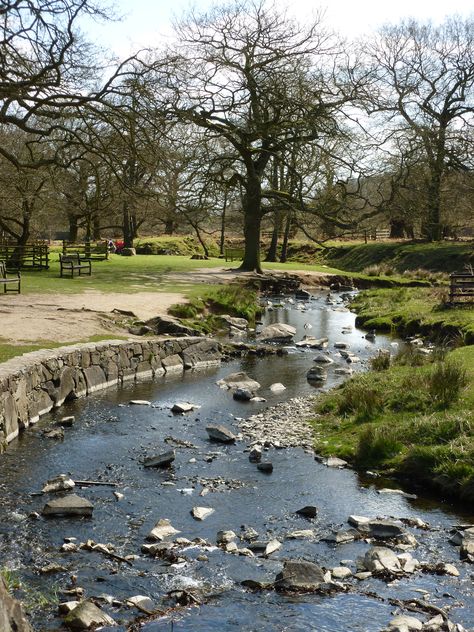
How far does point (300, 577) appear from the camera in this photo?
6.75m

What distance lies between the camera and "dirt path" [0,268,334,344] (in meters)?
16.1

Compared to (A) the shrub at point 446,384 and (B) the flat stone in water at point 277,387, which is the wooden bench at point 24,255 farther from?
(A) the shrub at point 446,384

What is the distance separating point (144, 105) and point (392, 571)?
16.6 m

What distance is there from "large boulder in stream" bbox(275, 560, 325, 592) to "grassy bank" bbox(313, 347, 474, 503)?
9.32 ft

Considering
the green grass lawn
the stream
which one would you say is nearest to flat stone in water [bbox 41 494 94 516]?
the stream

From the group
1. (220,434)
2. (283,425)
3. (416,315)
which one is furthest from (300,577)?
(416,315)

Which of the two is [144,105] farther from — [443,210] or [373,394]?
[443,210]

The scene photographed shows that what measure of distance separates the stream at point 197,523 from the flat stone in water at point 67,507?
0.37 feet

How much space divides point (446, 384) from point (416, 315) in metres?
11.5

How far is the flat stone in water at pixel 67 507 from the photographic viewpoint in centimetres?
821

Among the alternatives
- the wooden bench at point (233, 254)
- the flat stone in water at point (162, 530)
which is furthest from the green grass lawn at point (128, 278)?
the flat stone in water at point (162, 530)

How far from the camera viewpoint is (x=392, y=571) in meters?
6.93

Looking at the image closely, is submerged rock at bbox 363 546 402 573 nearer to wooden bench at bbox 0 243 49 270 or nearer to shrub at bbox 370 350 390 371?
shrub at bbox 370 350 390 371

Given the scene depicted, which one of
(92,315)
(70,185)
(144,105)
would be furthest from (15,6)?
(70,185)
